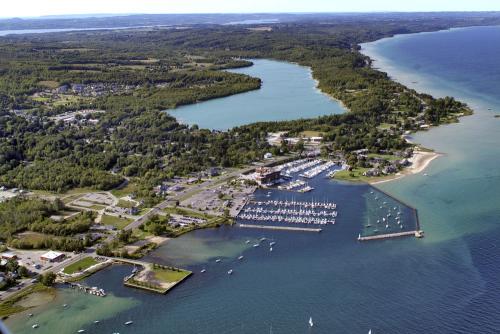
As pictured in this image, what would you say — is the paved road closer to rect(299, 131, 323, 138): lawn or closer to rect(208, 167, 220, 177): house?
rect(208, 167, 220, 177): house

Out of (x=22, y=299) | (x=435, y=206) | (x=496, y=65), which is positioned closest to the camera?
(x=22, y=299)

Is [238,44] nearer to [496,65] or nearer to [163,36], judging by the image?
[163,36]

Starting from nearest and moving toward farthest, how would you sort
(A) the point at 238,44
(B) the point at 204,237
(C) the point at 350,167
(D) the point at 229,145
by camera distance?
1. (B) the point at 204,237
2. (C) the point at 350,167
3. (D) the point at 229,145
4. (A) the point at 238,44

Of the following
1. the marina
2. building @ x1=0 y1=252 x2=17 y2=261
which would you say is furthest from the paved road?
the marina

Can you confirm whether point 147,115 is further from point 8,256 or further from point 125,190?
point 8,256

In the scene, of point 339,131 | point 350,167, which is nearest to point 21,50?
point 339,131
